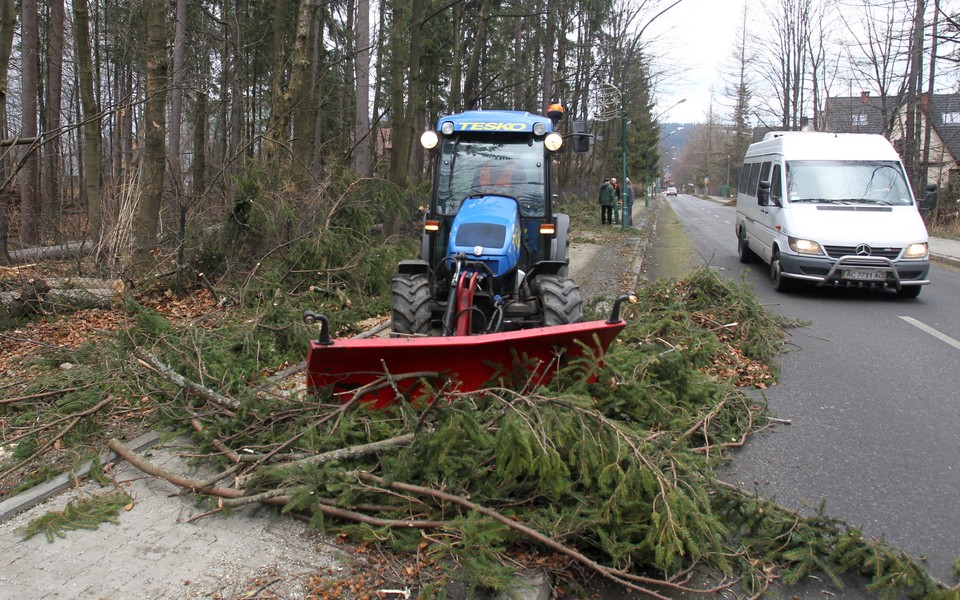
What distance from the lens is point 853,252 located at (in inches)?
436

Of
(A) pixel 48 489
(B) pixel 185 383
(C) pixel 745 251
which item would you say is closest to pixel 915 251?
(C) pixel 745 251

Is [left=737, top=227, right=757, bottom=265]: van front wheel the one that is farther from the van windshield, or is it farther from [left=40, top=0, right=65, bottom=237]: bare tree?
[left=40, top=0, right=65, bottom=237]: bare tree

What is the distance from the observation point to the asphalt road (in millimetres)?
4316

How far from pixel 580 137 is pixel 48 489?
22.8 feet

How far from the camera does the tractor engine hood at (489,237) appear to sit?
6.64 metres

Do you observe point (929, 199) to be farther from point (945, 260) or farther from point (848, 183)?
point (945, 260)

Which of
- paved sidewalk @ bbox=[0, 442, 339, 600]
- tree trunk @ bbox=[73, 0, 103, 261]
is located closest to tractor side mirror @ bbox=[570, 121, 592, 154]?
paved sidewalk @ bbox=[0, 442, 339, 600]

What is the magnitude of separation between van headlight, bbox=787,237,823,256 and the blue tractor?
15.2ft

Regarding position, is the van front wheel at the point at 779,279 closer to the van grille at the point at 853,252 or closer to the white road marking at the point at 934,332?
the van grille at the point at 853,252

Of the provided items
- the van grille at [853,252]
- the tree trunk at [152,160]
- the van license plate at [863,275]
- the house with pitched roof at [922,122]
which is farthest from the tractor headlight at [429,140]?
the house with pitched roof at [922,122]

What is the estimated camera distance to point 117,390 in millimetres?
5586

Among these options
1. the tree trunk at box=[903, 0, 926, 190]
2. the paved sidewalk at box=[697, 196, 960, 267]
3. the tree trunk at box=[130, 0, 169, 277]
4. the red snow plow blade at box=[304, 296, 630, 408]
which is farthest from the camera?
the tree trunk at box=[903, 0, 926, 190]

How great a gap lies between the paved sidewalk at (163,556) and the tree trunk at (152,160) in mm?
6881

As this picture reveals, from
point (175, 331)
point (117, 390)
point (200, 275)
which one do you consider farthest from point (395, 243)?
point (117, 390)
